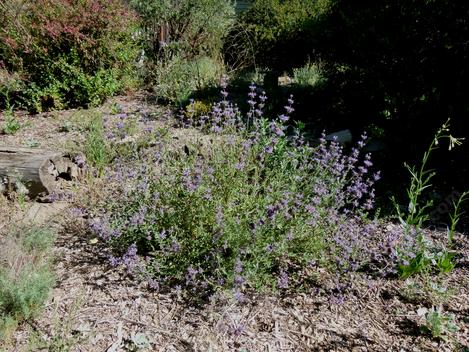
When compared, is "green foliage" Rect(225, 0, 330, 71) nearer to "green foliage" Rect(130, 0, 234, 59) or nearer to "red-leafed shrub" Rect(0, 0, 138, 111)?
"green foliage" Rect(130, 0, 234, 59)

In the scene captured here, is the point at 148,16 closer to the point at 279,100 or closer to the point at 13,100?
the point at 13,100

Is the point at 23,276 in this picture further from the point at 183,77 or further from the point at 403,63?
the point at 183,77

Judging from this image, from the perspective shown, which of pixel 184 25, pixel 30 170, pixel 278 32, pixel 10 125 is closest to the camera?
pixel 30 170

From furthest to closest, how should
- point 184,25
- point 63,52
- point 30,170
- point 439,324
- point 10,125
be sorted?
1. point 184,25
2. point 63,52
3. point 10,125
4. point 30,170
5. point 439,324

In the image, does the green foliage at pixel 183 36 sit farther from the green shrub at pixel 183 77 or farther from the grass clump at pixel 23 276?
the grass clump at pixel 23 276

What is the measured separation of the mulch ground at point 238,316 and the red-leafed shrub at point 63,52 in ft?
11.9

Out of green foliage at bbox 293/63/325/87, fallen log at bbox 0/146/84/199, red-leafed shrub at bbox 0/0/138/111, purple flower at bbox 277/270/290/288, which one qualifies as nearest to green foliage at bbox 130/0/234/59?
red-leafed shrub at bbox 0/0/138/111

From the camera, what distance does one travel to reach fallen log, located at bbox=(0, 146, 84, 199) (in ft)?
12.4

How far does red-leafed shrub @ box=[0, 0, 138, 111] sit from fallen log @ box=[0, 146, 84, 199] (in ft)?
7.73

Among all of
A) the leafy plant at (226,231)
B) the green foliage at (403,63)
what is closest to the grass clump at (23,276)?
the leafy plant at (226,231)

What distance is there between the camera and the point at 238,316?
8.61ft

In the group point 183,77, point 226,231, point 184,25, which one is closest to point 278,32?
point 183,77

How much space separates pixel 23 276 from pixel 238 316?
127 centimetres

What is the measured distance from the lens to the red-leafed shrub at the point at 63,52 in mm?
5906
